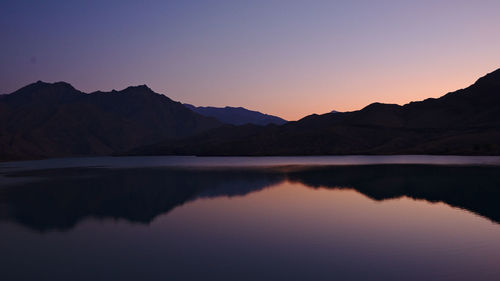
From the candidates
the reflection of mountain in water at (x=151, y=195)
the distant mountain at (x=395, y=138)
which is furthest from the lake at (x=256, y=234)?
the distant mountain at (x=395, y=138)

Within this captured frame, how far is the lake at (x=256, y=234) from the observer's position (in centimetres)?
1581

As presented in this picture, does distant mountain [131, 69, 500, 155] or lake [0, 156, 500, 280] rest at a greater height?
distant mountain [131, 69, 500, 155]

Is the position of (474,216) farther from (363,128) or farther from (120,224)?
(363,128)

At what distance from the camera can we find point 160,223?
2683 cm

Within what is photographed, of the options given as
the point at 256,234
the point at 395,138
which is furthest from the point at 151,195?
the point at 395,138

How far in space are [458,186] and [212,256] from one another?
3363cm

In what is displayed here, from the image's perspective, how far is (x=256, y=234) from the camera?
2283cm

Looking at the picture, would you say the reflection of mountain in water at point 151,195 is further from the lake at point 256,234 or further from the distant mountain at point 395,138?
the distant mountain at point 395,138

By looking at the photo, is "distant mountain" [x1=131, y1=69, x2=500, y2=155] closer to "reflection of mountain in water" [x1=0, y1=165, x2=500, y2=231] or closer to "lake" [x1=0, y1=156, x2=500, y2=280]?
"reflection of mountain in water" [x1=0, y1=165, x2=500, y2=231]

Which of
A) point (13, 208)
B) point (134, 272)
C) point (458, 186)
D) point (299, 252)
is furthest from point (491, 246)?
point (13, 208)

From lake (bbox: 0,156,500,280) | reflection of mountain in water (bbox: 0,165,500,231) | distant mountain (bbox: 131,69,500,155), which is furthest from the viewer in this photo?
distant mountain (bbox: 131,69,500,155)

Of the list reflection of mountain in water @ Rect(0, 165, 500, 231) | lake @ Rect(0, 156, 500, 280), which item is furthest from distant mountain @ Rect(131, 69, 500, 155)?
lake @ Rect(0, 156, 500, 280)

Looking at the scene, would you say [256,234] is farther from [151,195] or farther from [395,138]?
[395,138]

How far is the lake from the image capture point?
623 inches
